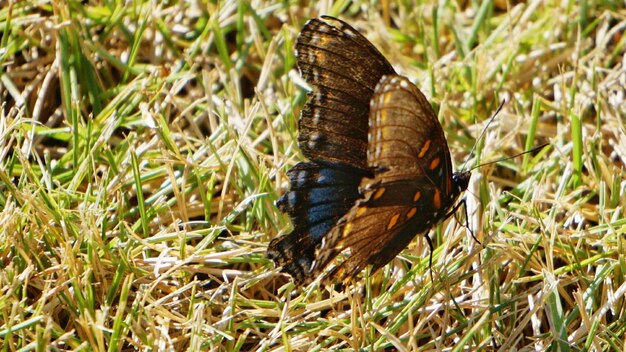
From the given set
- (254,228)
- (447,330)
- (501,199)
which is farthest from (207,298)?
(501,199)

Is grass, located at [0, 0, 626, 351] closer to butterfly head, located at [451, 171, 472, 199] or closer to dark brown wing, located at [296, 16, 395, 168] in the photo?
butterfly head, located at [451, 171, 472, 199]

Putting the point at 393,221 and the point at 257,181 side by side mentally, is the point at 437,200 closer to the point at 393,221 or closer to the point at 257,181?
the point at 393,221

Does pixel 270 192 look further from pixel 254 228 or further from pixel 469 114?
pixel 469 114

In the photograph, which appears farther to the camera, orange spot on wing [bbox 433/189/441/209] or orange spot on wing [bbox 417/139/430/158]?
orange spot on wing [bbox 433/189/441/209]

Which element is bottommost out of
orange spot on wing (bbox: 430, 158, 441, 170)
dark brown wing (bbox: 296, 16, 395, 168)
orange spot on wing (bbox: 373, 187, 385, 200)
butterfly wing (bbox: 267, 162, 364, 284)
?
butterfly wing (bbox: 267, 162, 364, 284)

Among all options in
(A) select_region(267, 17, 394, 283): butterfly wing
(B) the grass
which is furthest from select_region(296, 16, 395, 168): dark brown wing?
(B) the grass

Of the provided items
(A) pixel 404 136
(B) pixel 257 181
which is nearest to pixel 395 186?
(A) pixel 404 136

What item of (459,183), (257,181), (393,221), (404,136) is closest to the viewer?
(404,136)
